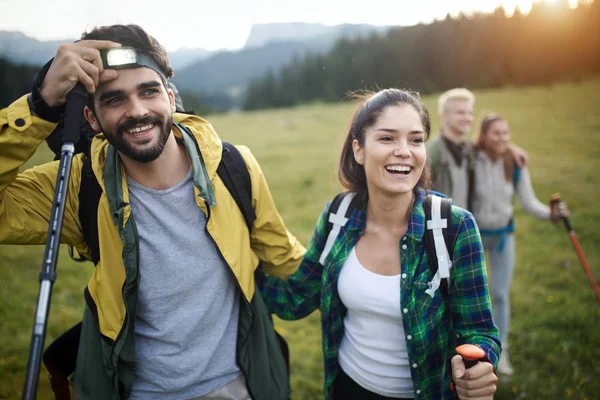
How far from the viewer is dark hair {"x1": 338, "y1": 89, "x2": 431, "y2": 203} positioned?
283cm

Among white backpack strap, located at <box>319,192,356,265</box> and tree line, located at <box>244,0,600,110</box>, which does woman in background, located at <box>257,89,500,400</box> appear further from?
tree line, located at <box>244,0,600,110</box>

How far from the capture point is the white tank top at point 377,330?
8.55ft

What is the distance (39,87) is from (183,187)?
1003 mm

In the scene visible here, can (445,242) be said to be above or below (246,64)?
below

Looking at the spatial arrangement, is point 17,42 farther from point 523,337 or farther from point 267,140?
point 267,140

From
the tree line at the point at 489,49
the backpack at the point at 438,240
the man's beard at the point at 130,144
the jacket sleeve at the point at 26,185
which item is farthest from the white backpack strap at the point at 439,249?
the tree line at the point at 489,49

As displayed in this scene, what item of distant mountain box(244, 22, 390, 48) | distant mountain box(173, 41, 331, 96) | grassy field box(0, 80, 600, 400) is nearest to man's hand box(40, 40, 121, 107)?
grassy field box(0, 80, 600, 400)

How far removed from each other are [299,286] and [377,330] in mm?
706

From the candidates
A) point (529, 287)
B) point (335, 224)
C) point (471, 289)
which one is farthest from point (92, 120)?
point (529, 287)

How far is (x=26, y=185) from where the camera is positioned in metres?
2.49

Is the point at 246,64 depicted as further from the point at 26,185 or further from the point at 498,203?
the point at 26,185

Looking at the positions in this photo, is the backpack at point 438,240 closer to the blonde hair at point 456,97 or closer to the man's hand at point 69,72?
the man's hand at point 69,72

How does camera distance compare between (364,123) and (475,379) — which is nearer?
(475,379)

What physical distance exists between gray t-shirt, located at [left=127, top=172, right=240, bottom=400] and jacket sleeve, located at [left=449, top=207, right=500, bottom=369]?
5.04ft
